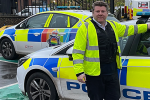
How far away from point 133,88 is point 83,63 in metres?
0.68

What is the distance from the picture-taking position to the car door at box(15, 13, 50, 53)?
25.2 ft

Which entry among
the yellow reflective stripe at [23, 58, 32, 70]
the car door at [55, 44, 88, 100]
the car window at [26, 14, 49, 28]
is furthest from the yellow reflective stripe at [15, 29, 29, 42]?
the car door at [55, 44, 88, 100]

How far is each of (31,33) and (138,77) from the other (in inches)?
193

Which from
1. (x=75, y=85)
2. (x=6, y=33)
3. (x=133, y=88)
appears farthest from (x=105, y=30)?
(x=6, y=33)

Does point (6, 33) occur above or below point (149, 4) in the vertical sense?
below

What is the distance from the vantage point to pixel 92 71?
10.3 ft

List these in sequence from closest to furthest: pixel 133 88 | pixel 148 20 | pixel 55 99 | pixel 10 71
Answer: pixel 133 88 → pixel 148 20 → pixel 55 99 → pixel 10 71

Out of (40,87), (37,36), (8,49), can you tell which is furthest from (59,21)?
(40,87)

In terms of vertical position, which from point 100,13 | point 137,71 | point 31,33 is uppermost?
point 100,13

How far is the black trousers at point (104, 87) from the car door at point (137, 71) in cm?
19

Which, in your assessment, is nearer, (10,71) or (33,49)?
(10,71)

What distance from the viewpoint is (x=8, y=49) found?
845cm

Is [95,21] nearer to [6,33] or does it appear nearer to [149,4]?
[6,33]

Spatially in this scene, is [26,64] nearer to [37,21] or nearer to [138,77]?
[138,77]
